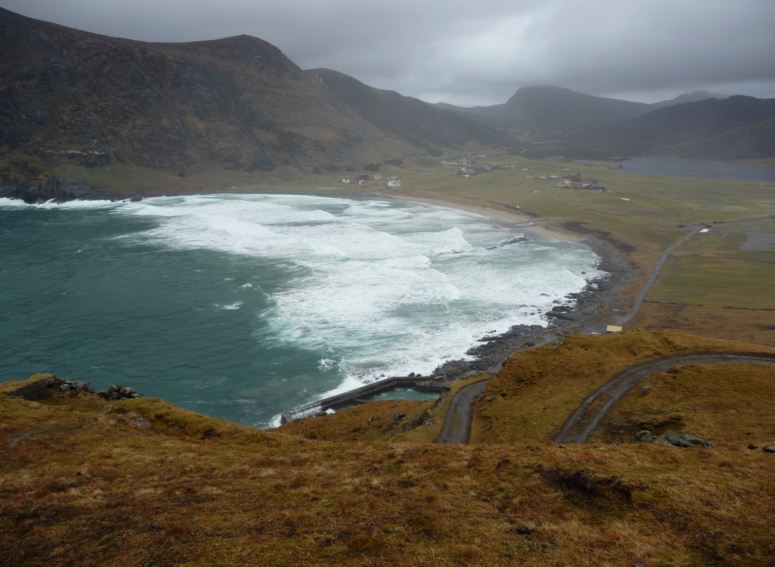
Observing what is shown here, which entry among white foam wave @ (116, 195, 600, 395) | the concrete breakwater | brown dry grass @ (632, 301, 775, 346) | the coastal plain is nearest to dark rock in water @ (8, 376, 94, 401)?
the coastal plain

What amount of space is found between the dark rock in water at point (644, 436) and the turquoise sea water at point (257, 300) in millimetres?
27111

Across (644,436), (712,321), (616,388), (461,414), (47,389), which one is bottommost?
(712,321)

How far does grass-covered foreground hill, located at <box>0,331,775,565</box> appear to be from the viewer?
14.0 metres

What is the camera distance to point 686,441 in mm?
22172

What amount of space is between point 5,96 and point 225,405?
206 m

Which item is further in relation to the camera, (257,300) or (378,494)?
(257,300)

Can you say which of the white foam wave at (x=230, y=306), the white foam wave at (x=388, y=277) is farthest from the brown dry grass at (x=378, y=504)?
the white foam wave at (x=230, y=306)

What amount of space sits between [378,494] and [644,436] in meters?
14.5

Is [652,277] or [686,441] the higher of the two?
[686,441]

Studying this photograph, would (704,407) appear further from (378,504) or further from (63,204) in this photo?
(63,204)

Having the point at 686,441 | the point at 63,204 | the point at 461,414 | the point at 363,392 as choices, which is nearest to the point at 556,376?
the point at 461,414

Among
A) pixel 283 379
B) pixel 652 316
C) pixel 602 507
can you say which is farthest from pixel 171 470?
pixel 652 316

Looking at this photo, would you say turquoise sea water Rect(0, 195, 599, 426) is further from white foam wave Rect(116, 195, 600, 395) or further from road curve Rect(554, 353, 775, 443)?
road curve Rect(554, 353, 775, 443)

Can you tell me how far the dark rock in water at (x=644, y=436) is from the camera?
942 inches
